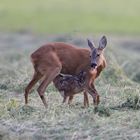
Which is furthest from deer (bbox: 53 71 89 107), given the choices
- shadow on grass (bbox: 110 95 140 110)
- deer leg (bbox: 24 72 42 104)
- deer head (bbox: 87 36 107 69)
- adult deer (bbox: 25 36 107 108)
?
shadow on grass (bbox: 110 95 140 110)

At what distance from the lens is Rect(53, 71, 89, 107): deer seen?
1520 centimetres

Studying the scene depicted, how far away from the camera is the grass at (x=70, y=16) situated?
120 ft

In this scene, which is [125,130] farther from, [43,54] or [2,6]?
[2,6]

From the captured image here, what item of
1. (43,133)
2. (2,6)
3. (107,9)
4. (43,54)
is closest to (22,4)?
(2,6)

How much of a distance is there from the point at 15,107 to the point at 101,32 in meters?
20.8

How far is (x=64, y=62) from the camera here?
15.2m

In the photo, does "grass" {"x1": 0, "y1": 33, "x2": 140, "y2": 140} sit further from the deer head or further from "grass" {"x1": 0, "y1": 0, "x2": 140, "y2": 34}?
"grass" {"x1": 0, "y1": 0, "x2": 140, "y2": 34}

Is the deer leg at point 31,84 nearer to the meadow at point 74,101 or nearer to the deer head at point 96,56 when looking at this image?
the meadow at point 74,101

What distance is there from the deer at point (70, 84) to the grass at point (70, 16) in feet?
61.3

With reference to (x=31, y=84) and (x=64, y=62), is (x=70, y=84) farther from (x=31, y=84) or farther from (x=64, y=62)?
(x=31, y=84)

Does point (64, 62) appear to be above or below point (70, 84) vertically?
above

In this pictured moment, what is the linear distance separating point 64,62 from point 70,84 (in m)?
0.47

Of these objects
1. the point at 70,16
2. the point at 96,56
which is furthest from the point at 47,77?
the point at 70,16

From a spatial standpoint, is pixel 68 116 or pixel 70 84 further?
pixel 70 84
